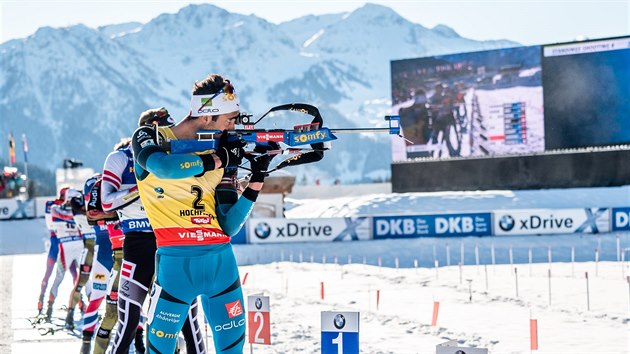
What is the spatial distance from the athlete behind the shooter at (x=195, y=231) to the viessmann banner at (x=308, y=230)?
22792mm

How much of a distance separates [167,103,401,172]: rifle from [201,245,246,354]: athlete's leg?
2.24 ft

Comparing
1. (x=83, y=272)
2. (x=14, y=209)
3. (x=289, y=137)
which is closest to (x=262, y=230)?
(x=83, y=272)

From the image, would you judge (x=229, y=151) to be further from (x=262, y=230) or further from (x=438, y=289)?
(x=262, y=230)

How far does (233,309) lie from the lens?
5.41 meters

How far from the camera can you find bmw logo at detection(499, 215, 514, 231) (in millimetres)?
27969

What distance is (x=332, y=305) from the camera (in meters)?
15.3

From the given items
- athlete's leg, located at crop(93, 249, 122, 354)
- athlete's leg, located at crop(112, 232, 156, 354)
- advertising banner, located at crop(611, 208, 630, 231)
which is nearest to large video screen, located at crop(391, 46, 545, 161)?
advertising banner, located at crop(611, 208, 630, 231)

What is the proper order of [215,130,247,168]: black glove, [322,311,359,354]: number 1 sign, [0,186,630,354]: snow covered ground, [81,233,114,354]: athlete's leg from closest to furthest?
[215,130,247,168]: black glove
[322,311,359,354]: number 1 sign
[81,233,114,354]: athlete's leg
[0,186,630,354]: snow covered ground

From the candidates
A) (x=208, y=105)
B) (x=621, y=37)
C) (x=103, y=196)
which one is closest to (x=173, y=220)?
(x=208, y=105)

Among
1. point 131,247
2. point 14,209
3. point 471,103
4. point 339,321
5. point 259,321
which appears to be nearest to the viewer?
point 131,247

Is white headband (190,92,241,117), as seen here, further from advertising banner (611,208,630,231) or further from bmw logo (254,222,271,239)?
advertising banner (611,208,630,231)

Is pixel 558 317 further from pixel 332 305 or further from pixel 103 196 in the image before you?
pixel 103 196

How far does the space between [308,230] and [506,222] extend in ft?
20.5

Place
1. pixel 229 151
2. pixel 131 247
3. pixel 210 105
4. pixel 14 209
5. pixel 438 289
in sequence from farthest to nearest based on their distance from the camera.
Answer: pixel 14 209 → pixel 438 289 → pixel 131 247 → pixel 210 105 → pixel 229 151
